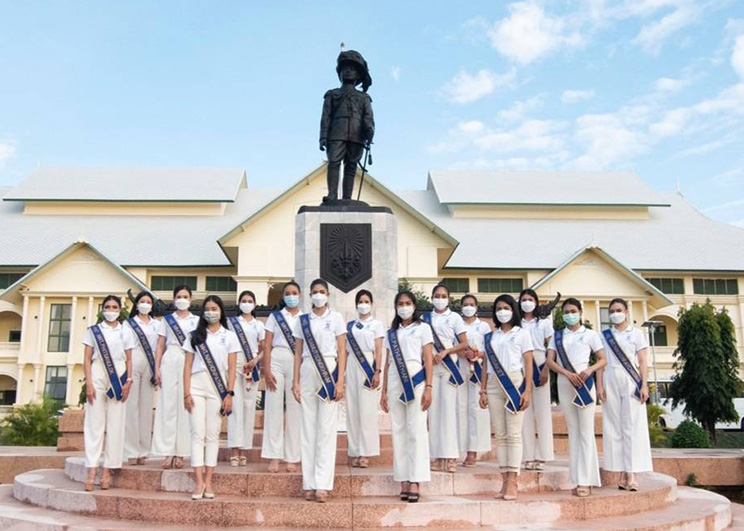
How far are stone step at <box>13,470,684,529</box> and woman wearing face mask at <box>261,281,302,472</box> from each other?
0.80 meters

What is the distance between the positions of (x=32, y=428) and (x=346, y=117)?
12.1m

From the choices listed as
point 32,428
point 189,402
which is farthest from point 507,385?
point 32,428

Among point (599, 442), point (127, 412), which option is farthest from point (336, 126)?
point (599, 442)

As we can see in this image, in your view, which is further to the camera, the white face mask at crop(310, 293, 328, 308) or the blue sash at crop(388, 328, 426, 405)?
the white face mask at crop(310, 293, 328, 308)

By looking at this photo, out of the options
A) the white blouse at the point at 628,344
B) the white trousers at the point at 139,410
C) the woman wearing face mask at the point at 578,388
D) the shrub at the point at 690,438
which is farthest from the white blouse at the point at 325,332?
the shrub at the point at 690,438

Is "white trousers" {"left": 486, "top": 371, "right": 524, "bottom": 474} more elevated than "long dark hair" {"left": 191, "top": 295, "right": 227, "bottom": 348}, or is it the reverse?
"long dark hair" {"left": 191, "top": 295, "right": 227, "bottom": 348}

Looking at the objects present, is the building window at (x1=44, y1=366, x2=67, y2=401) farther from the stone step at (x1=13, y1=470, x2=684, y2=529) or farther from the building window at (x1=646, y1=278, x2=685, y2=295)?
the building window at (x1=646, y1=278, x2=685, y2=295)

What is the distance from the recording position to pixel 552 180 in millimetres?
50094

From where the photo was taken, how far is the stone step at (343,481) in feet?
24.4

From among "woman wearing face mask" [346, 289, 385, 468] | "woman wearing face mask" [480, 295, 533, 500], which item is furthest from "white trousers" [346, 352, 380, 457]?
"woman wearing face mask" [480, 295, 533, 500]

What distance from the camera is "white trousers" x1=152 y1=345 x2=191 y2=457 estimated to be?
862 centimetres

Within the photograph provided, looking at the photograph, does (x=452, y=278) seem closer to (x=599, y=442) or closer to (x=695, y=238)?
(x=695, y=238)

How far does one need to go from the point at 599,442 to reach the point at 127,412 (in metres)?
8.05

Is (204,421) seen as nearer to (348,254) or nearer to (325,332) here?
(325,332)
